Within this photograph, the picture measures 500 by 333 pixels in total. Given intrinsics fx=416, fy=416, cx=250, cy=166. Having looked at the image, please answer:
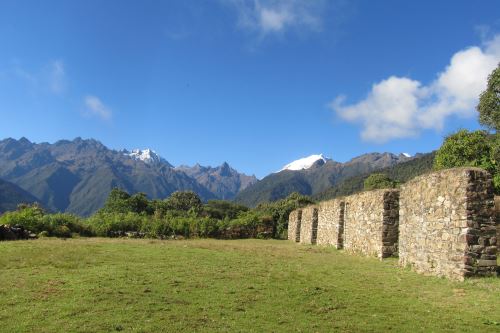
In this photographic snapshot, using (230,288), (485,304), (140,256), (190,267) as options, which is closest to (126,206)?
(140,256)

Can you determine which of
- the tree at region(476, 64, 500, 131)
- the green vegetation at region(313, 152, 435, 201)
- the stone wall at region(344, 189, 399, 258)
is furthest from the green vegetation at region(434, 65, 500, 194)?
the green vegetation at region(313, 152, 435, 201)

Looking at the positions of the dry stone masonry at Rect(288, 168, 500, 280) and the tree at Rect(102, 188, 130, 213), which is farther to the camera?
the tree at Rect(102, 188, 130, 213)

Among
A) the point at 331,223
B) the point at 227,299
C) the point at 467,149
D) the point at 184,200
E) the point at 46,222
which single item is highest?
the point at 467,149

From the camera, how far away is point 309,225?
3206 centimetres

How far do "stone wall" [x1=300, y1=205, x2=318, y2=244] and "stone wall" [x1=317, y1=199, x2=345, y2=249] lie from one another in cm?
126

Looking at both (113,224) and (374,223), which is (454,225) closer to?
(374,223)

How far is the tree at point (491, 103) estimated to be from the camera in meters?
37.8

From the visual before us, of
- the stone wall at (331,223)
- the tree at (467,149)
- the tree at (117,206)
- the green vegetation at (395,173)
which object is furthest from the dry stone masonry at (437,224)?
the green vegetation at (395,173)

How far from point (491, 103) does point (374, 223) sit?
27381 millimetres

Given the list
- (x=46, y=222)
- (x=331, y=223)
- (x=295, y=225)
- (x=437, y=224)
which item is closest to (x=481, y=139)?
(x=295, y=225)

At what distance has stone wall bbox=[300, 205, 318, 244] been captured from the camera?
3065cm

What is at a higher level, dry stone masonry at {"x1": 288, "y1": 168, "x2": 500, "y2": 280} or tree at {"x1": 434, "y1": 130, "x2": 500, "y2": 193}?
tree at {"x1": 434, "y1": 130, "x2": 500, "y2": 193}

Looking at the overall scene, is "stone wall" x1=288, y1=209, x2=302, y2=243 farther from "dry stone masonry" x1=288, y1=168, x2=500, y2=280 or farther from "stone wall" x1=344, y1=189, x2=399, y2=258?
"dry stone masonry" x1=288, y1=168, x2=500, y2=280

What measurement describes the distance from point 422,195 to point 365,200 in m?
5.88
